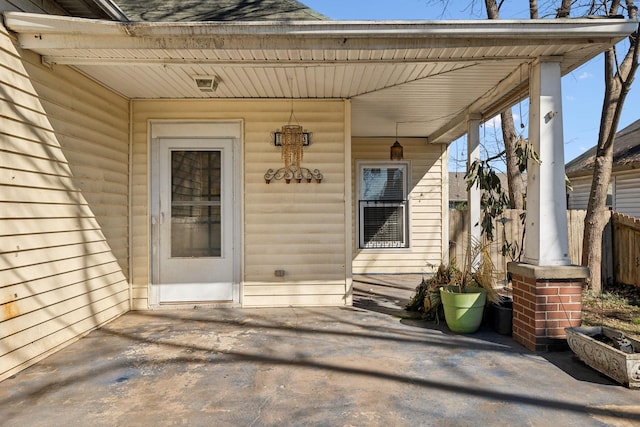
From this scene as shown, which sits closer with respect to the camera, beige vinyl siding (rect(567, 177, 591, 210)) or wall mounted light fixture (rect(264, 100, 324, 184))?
wall mounted light fixture (rect(264, 100, 324, 184))

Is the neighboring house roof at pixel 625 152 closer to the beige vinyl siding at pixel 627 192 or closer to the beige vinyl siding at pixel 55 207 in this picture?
the beige vinyl siding at pixel 627 192

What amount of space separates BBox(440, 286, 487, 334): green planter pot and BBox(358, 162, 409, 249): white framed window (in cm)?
349

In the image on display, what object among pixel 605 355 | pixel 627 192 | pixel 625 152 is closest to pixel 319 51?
pixel 605 355

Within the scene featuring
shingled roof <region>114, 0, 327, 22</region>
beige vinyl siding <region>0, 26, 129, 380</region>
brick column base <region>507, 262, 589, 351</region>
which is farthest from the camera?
shingled roof <region>114, 0, 327, 22</region>

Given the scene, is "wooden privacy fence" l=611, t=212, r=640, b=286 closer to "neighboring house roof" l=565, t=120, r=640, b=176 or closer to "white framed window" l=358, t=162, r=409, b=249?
"white framed window" l=358, t=162, r=409, b=249

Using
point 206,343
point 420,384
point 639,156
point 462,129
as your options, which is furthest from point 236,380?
point 639,156

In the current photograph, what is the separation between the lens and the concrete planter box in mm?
2377

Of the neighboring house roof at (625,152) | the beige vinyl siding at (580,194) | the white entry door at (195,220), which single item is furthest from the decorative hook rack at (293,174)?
the beige vinyl siding at (580,194)

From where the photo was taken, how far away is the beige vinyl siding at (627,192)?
8.77 m

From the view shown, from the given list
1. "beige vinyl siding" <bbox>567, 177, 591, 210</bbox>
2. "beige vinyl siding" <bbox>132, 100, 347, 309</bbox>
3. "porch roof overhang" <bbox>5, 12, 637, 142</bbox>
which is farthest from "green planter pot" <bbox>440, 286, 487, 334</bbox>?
"beige vinyl siding" <bbox>567, 177, 591, 210</bbox>

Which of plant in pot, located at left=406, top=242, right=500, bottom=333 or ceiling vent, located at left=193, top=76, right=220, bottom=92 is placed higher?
ceiling vent, located at left=193, top=76, right=220, bottom=92

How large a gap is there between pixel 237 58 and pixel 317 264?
2388 mm

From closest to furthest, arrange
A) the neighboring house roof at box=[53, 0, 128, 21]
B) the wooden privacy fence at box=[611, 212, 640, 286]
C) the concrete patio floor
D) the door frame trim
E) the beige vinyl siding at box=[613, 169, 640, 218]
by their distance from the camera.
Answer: the concrete patio floor, the neighboring house roof at box=[53, 0, 128, 21], the door frame trim, the wooden privacy fence at box=[611, 212, 640, 286], the beige vinyl siding at box=[613, 169, 640, 218]

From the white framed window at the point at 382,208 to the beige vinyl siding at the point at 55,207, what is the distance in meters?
4.10
